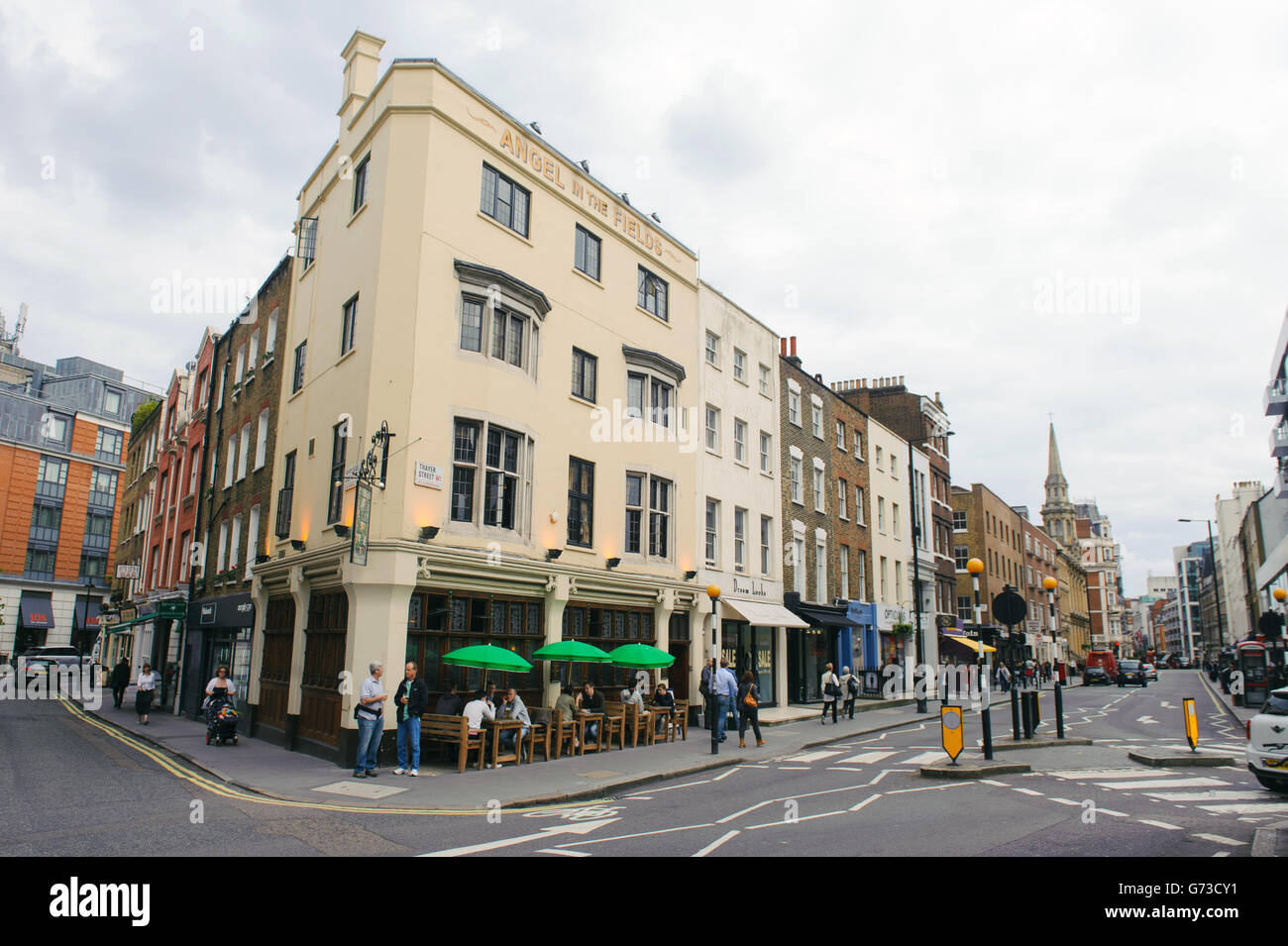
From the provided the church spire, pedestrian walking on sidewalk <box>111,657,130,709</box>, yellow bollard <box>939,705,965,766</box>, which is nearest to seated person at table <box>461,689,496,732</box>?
yellow bollard <box>939,705,965,766</box>

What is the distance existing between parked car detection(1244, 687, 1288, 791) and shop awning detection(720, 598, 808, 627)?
1458 cm

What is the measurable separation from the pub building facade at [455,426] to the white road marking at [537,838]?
646 cm

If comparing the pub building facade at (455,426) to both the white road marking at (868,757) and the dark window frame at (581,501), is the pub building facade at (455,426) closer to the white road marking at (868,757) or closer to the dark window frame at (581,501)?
the dark window frame at (581,501)

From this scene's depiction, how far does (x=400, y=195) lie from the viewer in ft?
56.5

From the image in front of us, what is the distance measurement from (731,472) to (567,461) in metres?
8.54

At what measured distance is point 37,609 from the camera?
5553 centimetres

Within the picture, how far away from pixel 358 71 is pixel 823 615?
23789 millimetres

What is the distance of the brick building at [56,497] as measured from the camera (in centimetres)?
5459

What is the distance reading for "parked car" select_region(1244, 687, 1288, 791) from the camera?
1150 cm

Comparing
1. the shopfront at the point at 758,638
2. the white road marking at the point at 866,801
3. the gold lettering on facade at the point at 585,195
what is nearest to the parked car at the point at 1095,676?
the shopfront at the point at 758,638

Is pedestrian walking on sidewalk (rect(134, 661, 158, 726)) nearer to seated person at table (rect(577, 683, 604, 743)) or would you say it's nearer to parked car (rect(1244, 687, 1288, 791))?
seated person at table (rect(577, 683, 604, 743))
